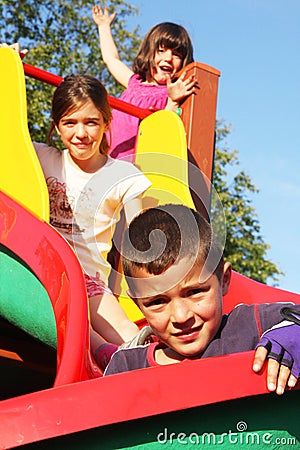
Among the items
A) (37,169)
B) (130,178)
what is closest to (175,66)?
(130,178)

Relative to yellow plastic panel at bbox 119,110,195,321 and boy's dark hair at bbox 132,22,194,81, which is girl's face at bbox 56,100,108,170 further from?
boy's dark hair at bbox 132,22,194,81

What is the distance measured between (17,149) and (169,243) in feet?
3.18

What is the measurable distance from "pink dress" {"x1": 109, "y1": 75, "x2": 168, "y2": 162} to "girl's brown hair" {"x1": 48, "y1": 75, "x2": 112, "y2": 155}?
0.56m

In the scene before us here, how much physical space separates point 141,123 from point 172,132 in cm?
29

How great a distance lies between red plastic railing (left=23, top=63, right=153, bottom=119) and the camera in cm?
278

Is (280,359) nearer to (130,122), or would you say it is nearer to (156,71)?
(130,122)

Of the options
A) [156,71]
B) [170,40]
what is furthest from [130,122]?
[170,40]

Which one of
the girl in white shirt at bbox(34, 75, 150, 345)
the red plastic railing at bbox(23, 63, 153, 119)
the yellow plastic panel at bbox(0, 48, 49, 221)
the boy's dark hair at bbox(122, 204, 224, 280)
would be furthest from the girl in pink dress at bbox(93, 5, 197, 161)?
the boy's dark hair at bbox(122, 204, 224, 280)

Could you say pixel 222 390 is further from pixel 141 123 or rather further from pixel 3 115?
pixel 141 123

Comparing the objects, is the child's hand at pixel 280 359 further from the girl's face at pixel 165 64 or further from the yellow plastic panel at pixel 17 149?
the girl's face at pixel 165 64

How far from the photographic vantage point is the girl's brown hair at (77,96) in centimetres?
243

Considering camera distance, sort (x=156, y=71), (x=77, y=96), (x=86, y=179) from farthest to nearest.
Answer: (x=156, y=71), (x=86, y=179), (x=77, y=96)

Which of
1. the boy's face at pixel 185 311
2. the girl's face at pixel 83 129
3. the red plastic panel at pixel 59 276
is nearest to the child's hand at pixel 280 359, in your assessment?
the boy's face at pixel 185 311

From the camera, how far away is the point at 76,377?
140 centimetres
